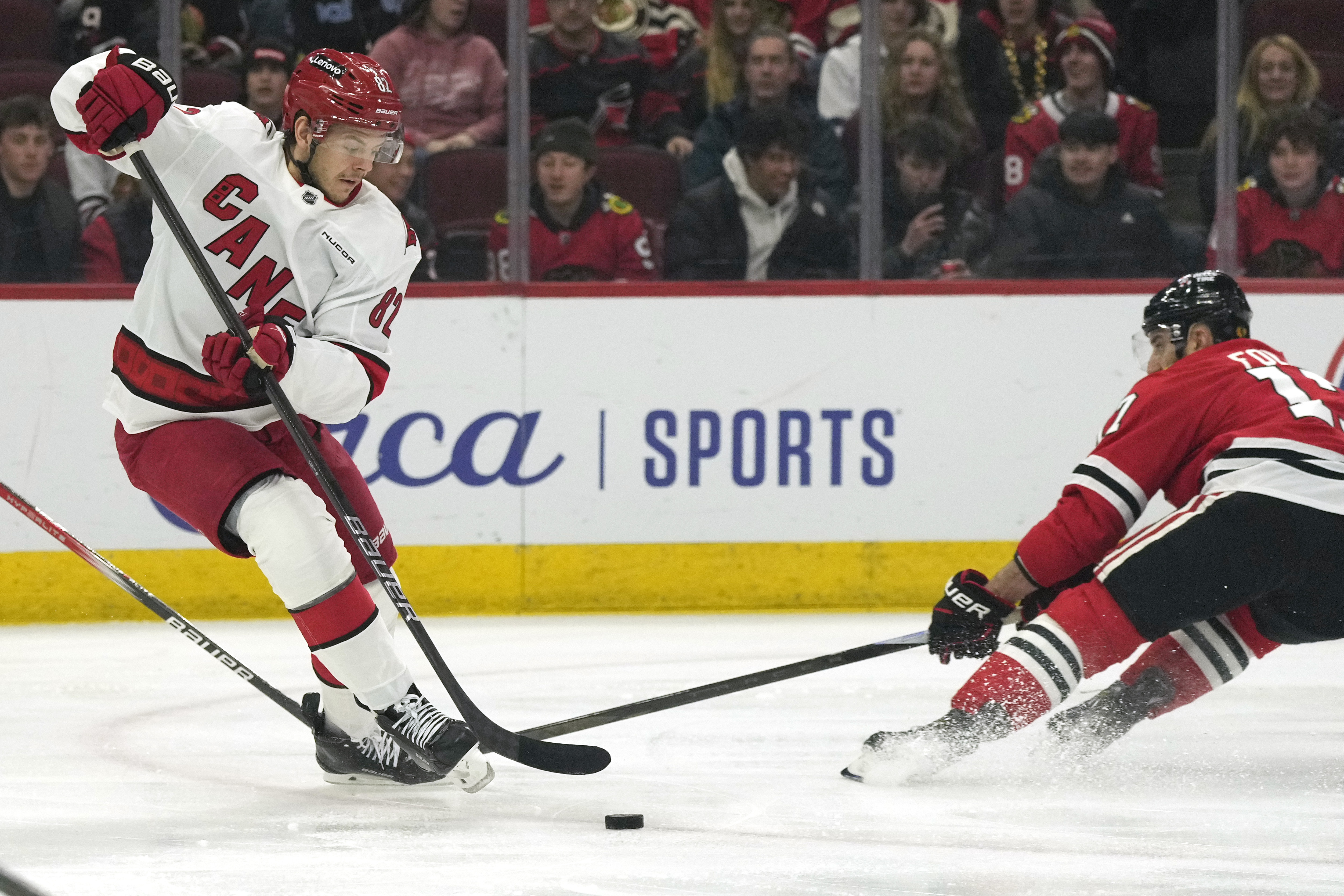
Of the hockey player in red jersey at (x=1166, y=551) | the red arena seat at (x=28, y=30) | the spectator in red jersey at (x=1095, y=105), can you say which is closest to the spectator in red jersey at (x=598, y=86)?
the spectator in red jersey at (x=1095, y=105)

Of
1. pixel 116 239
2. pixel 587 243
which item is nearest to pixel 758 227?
pixel 587 243

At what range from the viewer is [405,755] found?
9.16 feet

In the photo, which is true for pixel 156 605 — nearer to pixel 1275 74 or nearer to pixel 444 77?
pixel 444 77

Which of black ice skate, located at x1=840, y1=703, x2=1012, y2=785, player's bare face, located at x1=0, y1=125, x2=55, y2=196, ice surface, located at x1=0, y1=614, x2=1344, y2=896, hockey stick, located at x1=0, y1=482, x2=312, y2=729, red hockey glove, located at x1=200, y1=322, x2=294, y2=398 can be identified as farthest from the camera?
player's bare face, located at x1=0, y1=125, x2=55, y2=196

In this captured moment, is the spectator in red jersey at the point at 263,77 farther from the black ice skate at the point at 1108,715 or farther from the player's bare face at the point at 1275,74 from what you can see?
the black ice skate at the point at 1108,715

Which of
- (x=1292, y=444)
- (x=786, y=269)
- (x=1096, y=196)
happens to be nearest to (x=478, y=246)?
(x=786, y=269)

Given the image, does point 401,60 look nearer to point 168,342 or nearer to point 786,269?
point 786,269

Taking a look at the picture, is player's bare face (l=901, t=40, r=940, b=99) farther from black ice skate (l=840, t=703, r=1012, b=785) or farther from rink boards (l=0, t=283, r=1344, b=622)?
black ice skate (l=840, t=703, r=1012, b=785)

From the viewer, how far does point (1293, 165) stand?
482 centimetres

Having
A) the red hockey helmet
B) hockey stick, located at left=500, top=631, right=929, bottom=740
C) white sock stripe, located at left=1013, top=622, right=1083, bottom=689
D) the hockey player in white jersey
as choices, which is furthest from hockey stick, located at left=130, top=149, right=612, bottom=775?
white sock stripe, located at left=1013, top=622, right=1083, bottom=689

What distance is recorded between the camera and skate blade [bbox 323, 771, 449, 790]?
283 cm

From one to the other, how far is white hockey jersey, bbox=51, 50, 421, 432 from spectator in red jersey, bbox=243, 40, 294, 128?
1886 millimetres

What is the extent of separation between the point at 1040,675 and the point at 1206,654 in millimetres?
385

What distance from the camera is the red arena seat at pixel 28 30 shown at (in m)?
4.58
